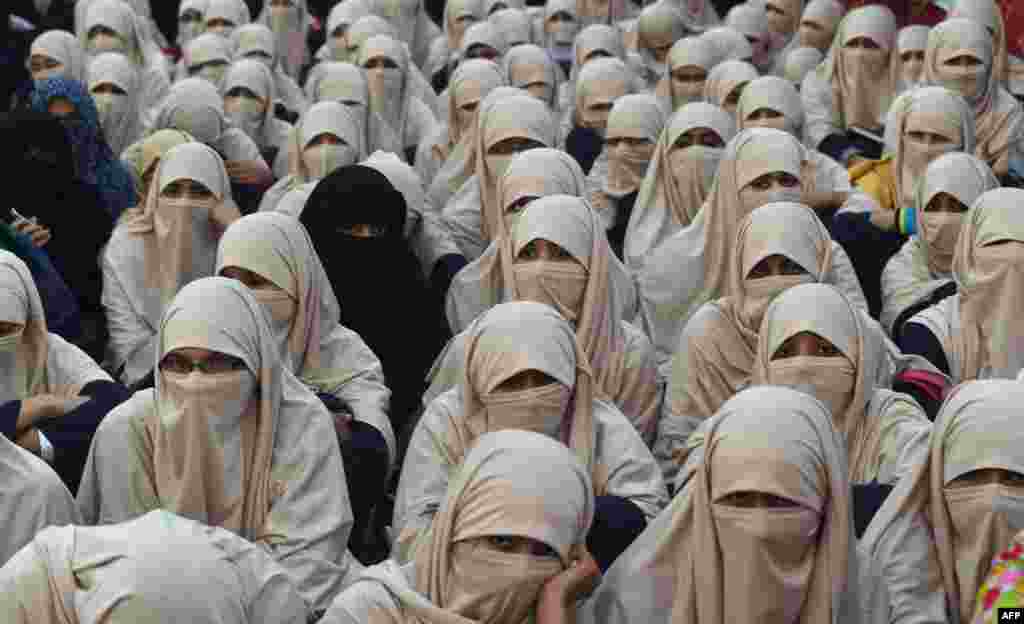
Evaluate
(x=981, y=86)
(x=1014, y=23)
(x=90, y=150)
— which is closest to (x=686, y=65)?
(x=981, y=86)

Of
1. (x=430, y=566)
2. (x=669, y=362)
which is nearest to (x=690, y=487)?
(x=430, y=566)

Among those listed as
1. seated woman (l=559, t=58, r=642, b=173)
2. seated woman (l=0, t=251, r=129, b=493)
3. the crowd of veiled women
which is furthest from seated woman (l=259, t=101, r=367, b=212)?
seated woman (l=0, t=251, r=129, b=493)

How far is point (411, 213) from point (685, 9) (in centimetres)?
516

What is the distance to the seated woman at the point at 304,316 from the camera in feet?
20.9

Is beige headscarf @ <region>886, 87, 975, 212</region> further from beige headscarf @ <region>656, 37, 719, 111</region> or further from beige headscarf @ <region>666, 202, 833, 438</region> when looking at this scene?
beige headscarf @ <region>656, 37, 719, 111</region>

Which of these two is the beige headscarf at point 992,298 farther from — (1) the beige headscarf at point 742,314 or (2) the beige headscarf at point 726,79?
(2) the beige headscarf at point 726,79

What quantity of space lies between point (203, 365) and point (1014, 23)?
757 centimetres

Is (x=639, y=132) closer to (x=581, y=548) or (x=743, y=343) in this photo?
(x=743, y=343)

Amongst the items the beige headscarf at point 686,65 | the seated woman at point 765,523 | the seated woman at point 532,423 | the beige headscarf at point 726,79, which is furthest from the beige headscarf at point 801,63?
the seated woman at point 765,523

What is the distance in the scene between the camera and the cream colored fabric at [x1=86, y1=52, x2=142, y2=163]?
10.7m

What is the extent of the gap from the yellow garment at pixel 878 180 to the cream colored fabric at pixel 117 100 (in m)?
3.65

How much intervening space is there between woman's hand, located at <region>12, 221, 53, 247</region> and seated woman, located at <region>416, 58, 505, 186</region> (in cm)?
280

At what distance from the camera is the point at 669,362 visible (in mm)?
7602

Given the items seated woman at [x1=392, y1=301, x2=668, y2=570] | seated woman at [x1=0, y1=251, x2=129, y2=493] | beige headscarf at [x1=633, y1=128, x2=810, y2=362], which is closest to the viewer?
seated woman at [x1=392, y1=301, x2=668, y2=570]
